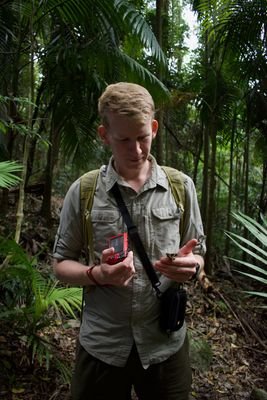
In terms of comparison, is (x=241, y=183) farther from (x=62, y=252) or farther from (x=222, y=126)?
(x=62, y=252)

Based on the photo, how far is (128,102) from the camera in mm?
1358

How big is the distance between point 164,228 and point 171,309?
12.3 inches

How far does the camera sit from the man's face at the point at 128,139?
1382 mm

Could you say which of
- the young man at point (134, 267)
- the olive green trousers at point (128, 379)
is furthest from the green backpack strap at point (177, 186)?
the olive green trousers at point (128, 379)

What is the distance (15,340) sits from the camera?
3.12 m

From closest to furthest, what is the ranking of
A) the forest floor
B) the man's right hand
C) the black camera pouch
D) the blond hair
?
the man's right hand
the blond hair
the black camera pouch
the forest floor

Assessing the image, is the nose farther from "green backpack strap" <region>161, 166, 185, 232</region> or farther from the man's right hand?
the man's right hand

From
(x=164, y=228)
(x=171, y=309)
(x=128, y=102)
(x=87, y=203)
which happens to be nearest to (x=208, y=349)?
(x=171, y=309)

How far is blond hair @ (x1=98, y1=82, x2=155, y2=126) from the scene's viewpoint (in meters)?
1.36

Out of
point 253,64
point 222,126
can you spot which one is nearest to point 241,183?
point 222,126

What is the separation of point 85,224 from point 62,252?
0.17 meters

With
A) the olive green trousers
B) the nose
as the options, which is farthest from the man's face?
the olive green trousers

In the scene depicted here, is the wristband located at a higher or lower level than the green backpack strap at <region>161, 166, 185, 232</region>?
lower

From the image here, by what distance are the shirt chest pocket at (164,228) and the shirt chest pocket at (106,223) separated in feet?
0.42
